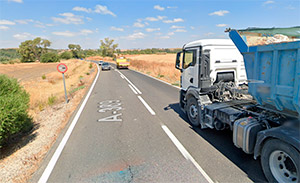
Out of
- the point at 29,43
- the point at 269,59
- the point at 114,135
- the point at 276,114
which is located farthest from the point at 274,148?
the point at 29,43

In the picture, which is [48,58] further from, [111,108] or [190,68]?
[190,68]

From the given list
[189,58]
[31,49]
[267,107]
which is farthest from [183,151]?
[31,49]

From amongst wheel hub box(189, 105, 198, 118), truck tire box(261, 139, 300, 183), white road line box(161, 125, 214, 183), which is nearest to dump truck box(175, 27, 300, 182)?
truck tire box(261, 139, 300, 183)

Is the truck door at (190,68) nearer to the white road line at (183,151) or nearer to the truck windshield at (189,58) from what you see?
the truck windshield at (189,58)

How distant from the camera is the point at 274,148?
2.72 m

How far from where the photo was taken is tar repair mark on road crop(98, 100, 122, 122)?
6.55 m

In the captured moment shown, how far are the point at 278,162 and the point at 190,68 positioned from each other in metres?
3.65

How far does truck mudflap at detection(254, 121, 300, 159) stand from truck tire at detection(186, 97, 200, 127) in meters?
2.42

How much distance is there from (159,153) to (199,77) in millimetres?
2680

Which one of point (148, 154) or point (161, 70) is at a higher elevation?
point (161, 70)

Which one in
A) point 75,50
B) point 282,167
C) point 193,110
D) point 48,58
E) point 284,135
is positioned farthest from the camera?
point 75,50

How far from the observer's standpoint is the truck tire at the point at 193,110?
543cm

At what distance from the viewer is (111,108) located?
8.02m

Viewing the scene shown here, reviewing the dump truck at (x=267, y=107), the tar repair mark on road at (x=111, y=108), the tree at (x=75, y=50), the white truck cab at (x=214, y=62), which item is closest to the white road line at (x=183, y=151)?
the dump truck at (x=267, y=107)
